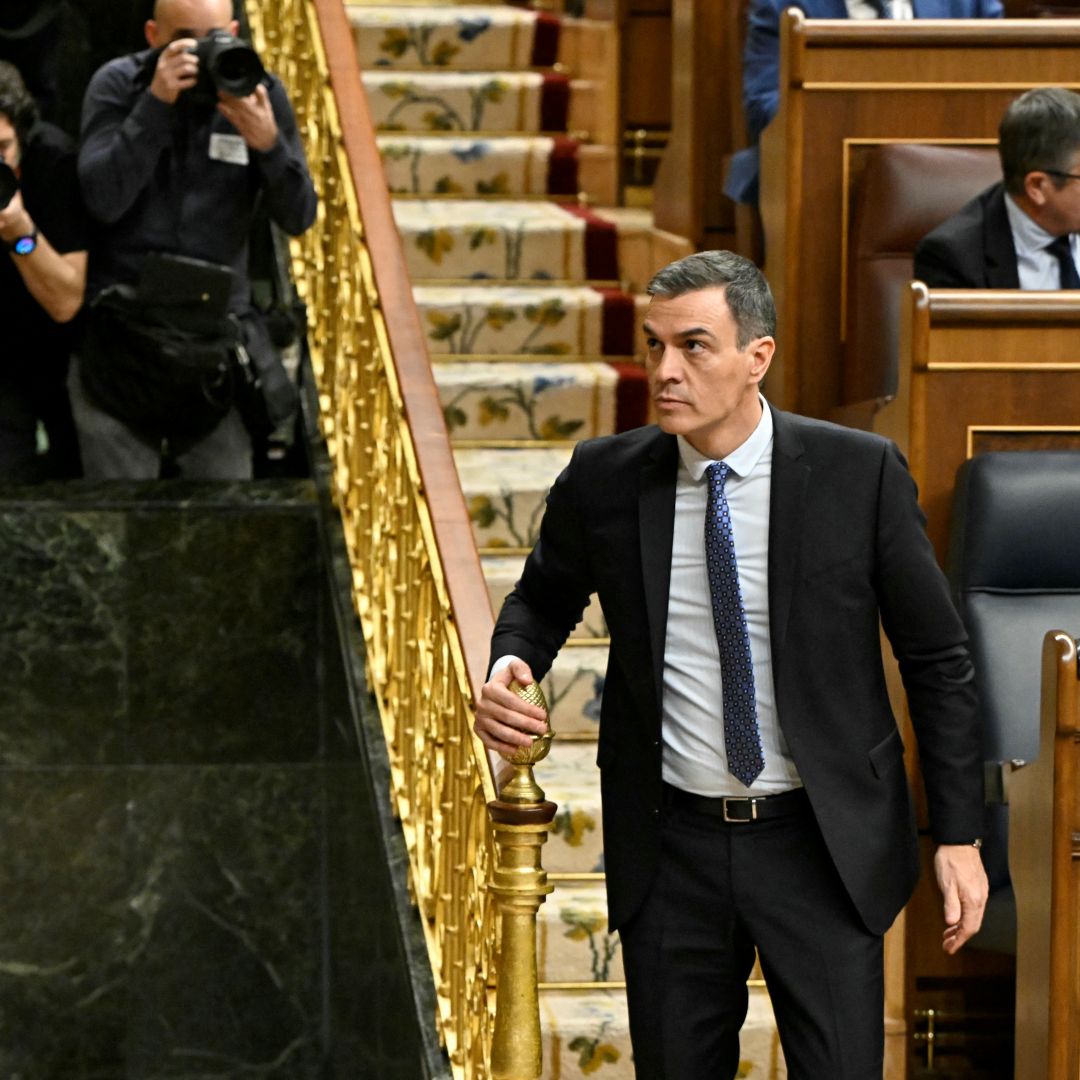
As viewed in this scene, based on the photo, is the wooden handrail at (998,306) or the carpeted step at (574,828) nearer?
the wooden handrail at (998,306)

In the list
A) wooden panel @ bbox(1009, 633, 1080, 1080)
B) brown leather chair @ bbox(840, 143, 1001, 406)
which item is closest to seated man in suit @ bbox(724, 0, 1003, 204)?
brown leather chair @ bbox(840, 143, 1001, 406)

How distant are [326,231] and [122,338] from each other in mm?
593

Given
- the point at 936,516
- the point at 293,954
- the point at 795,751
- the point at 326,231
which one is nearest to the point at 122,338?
the point at 326,231

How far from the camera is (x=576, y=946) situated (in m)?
3.53

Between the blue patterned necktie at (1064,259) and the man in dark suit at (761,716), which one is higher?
the blue patterned necktie at (1064,259)

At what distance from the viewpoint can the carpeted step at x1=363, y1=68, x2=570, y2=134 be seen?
18.2 ft

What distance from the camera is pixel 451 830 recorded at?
3.22 meters

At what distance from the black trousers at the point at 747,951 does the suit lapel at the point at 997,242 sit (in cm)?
171

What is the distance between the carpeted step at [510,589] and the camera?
13.8 ft

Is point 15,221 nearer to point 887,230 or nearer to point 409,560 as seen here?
point 409,560

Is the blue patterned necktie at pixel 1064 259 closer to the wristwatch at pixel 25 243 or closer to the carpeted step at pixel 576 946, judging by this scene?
the carpeted step at pixel 576 946

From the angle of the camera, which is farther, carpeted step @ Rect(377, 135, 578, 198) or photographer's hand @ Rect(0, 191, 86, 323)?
carpeted step @ Rect(377, 135, 578, 198)

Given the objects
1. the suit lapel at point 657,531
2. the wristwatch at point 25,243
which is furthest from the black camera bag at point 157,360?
the suit lapel at point 657,531

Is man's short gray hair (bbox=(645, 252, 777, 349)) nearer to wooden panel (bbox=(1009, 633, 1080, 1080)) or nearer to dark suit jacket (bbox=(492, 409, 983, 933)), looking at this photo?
dark suit jacket (bbox=(492, 409, 983, 933))
